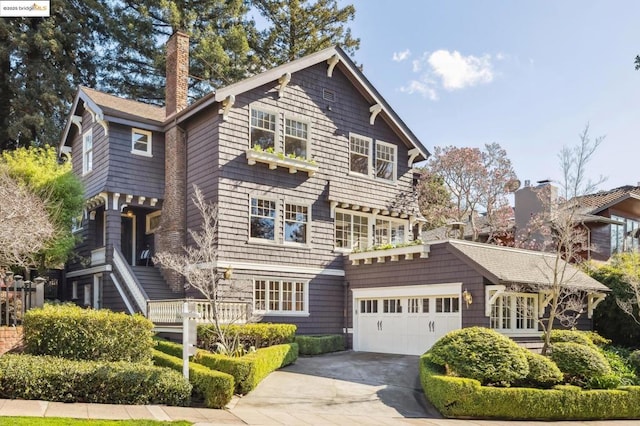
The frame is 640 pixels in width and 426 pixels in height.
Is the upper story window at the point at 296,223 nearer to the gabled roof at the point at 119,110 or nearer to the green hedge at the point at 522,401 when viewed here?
the gabled roof at the point at 119,110

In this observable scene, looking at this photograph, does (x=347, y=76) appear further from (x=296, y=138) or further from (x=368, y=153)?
(x=296, y=138)

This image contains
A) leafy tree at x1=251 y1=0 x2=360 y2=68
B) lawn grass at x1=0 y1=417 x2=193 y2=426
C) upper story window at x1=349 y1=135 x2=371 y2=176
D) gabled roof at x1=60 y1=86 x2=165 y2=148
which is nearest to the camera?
lawn grass at x1=0 y1=417 x2=193 y2=426

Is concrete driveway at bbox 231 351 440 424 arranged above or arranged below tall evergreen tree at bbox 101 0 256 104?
below

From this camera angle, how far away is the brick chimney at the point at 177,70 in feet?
71.2

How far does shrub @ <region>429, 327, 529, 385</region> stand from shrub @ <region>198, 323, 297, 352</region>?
5.13 m

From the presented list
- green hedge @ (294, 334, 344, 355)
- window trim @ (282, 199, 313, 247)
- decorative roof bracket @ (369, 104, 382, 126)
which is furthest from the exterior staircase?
decorative roof bracket @ (369, 104, 382, 126)

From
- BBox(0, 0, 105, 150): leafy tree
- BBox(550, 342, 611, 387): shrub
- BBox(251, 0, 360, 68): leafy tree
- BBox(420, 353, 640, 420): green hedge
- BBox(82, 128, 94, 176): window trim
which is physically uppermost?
BBox(251, 0, 360, 68): leafy tree

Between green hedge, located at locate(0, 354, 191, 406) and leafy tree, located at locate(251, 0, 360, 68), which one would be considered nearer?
green hedge, located at locate(0, 354, 191, 406)

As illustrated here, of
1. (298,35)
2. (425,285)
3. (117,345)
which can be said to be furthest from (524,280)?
(298,35)

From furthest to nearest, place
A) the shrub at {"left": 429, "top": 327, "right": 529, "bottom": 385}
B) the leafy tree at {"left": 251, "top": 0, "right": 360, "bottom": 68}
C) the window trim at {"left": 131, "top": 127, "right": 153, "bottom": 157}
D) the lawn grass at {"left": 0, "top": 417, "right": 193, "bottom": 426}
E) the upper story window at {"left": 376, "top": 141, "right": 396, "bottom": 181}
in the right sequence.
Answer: the leafy tree at {"left": 251, "top": 0, "right": 360, "bottom": 68}, the upper story window at {"left": 376, "top": 141, "right": 396, "bottom": 181}, the window trim at {"left": 131, "top": 127, "right": 153, "bottom": 157}, the shrub at {"left": 429, "top": 327, "right": 529, "bottom": 385}, the lawn grass at {"left": 0, "top": 417, "right": 193, "bottom": 426}

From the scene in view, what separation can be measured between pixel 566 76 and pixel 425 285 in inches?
296

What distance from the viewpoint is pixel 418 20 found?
19.5 m

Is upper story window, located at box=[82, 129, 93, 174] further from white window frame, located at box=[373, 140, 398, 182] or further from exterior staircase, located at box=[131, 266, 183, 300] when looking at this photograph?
white window frame, located at box=[373, 140, 398, 182]

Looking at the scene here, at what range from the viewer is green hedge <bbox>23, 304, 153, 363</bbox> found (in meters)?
13.0
